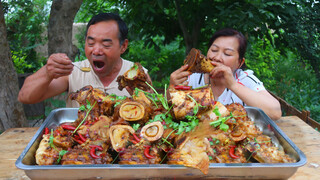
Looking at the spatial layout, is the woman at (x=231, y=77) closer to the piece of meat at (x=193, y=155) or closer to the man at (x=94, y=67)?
the man at (x=94, y=67)

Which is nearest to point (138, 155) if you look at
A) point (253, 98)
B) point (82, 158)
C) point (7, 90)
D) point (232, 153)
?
point (82, 158)

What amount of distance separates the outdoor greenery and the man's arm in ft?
2.42

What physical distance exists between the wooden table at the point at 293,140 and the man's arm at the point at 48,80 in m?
0.33

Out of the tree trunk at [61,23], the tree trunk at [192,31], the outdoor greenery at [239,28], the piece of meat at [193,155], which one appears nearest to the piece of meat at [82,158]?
the piece of meat at [193,155]

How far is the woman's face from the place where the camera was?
2.56 meters

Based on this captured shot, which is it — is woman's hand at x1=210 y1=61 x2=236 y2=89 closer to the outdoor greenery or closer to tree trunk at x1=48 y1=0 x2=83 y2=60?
the outdoor greenery

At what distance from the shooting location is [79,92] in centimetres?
182

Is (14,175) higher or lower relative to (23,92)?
lower

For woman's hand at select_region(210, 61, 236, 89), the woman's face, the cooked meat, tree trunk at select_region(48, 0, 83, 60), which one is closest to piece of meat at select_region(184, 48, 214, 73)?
woman's hand at select_region(210, 61, 236, 89)

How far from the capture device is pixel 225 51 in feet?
8.45

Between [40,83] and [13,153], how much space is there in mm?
684

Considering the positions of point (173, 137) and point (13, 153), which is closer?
point (173, 137)

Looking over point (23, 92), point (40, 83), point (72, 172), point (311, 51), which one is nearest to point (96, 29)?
point (40, 83)

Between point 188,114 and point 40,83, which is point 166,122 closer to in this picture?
point 188,114
